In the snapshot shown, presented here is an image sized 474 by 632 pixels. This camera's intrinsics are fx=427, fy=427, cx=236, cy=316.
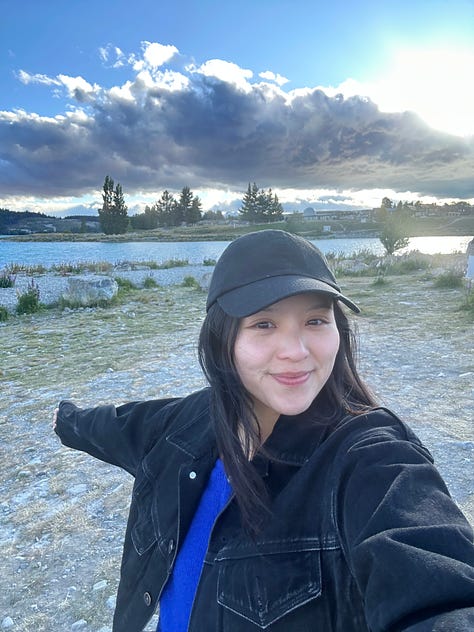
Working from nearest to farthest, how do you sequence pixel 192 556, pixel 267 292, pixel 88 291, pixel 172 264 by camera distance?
pixel 267 292
pixel 192 556
pixel 88 291
pixel 172 264

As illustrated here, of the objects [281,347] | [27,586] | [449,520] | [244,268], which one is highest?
[244,268]

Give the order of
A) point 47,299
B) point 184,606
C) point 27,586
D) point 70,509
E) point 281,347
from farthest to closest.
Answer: point 47,299 → point 70,509 → point 27,586 → point 184,606 → point 281,347

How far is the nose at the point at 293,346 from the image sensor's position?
1246 millimetres

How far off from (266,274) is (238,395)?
0.42 m

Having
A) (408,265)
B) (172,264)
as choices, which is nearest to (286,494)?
(408,265)

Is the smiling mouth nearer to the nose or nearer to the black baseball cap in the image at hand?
the nose

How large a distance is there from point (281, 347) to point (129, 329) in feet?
25.5

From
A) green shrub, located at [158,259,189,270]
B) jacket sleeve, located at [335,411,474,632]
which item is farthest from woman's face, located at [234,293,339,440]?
green shrub, located at [158,259,189,270]

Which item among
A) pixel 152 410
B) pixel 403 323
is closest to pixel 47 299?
pixel 403 323

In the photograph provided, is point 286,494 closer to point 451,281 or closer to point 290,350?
point 290,350

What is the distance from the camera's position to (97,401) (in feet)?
16.0

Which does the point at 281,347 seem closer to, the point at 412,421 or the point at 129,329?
the point at 412,421

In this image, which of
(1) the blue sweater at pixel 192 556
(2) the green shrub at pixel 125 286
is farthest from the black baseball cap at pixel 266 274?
(2) the green shrub at pixel 125 286

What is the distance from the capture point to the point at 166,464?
5.30ft
